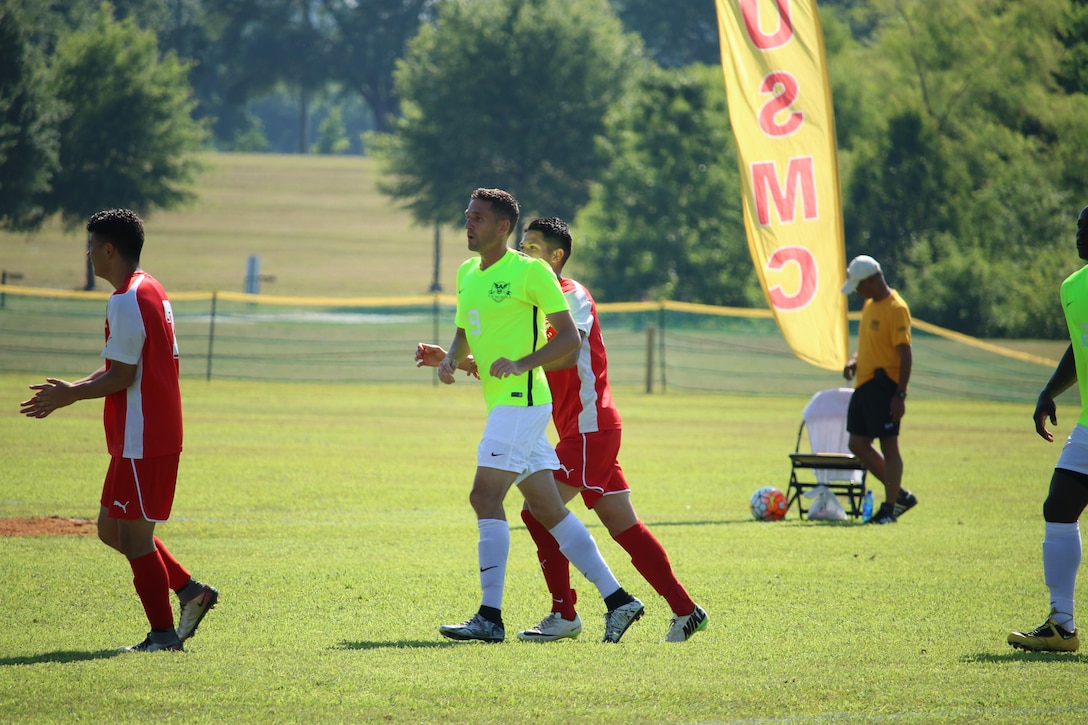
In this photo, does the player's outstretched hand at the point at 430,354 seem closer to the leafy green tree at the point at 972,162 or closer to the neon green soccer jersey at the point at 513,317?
the neon green soccer jersey at the point at 513,317

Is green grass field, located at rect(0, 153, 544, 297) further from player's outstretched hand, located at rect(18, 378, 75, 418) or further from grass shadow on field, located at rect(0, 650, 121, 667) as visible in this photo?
grass shadow on field, located at rect(0, 650, 121, 667)

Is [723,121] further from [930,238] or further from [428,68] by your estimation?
[428,68]

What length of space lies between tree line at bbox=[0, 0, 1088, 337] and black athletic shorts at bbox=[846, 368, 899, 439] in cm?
2623

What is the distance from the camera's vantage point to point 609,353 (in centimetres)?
3334

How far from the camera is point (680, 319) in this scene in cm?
3475

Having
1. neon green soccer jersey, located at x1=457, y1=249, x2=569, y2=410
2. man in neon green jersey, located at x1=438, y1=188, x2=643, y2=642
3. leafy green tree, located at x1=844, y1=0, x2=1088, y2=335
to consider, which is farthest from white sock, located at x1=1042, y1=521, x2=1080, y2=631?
leafy green tree, located at x1=844, y1=0, x2=1088, y2=335

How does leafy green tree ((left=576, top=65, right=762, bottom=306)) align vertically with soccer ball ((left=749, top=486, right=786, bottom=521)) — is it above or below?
above

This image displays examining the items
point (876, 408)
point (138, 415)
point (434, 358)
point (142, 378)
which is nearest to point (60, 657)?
point (138, 415)

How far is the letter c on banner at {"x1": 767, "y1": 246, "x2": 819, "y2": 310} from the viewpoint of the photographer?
463 inches

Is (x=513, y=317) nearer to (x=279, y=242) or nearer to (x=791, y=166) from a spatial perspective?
(x=791, y=166)

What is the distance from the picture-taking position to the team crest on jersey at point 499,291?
19.7ft

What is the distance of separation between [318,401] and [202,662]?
62.8ft

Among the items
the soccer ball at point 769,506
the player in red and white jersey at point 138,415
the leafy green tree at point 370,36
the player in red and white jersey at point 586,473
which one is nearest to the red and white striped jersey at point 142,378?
the player in red and white jersey at point 138,415

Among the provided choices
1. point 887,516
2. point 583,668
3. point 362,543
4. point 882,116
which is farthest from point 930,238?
point 583,668
